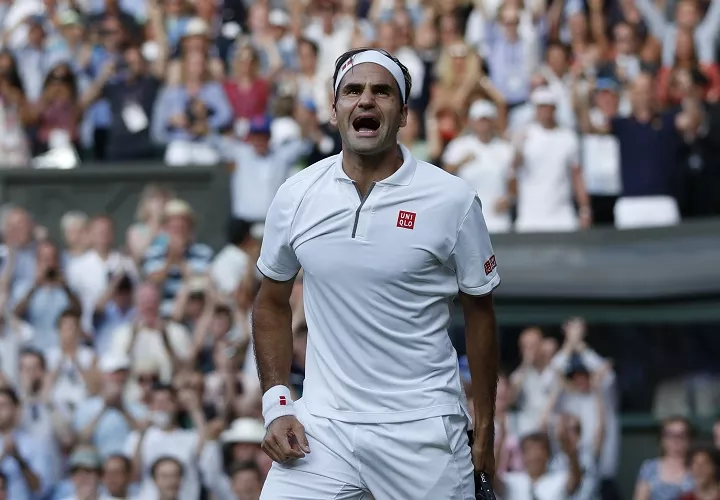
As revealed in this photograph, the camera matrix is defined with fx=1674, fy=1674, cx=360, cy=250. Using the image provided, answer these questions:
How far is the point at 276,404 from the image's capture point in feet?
17.2

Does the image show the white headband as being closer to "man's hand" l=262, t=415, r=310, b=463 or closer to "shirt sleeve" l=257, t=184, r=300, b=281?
"shirt sleeve" l=257, t=184, r=300, b=281

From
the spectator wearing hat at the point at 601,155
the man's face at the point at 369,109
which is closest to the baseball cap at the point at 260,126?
the spectator wearing hat at the point at 601,155

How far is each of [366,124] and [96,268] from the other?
8033mm

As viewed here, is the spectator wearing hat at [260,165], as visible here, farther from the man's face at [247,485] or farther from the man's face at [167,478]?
the man's face at [247,485]

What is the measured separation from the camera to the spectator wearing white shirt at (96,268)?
12.7 m

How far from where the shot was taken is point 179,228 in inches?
505

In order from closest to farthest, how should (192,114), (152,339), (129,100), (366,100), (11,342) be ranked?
(366,100) → (152,339) → (11,342) → (192,114) → (129,100)

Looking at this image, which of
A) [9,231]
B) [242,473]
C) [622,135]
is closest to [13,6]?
[9,231]

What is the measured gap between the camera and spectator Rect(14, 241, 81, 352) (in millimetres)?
12461

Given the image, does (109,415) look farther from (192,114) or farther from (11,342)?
(192,114)

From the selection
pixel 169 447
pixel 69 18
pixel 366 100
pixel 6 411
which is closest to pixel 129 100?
pixel 69 18

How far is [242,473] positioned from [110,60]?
5869 millimetres

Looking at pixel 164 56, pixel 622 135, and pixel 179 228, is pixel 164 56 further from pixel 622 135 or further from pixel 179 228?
pixel 622 135

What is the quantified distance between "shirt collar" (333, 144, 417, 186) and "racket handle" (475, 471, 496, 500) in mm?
940
